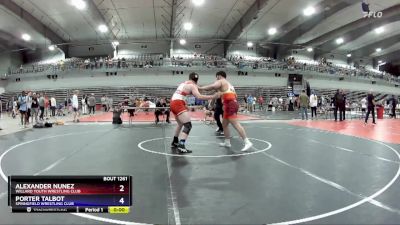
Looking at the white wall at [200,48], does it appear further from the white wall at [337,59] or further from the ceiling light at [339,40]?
the white wall at [337,59]

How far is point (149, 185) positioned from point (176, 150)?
9.97 feet

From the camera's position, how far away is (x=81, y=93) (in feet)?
115

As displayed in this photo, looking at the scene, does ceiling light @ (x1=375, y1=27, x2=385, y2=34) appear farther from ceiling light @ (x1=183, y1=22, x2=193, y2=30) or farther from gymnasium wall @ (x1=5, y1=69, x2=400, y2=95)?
ceiling light @ (x1=183, y1=22, x2=193, y2=30)

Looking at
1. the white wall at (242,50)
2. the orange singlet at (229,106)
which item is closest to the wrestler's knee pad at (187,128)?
the orange singlet at (229,106)

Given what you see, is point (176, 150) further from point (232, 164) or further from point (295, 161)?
point (295, 161)

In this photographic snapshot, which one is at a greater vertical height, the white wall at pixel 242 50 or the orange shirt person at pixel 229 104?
the white wall at pixel 242 50

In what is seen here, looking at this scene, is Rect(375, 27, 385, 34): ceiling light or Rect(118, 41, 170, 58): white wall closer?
Rect(375, 27, 385, 34): ceiling light

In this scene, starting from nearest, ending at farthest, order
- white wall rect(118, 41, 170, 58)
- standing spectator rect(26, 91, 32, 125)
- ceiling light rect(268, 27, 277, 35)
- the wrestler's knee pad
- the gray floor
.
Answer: the gray floor < the wrestler's knee pad < standing spectator rect(26, 91, 32, 125) < ceiling light rect(268, 27, 277, 35) < white wall rect(118, 41, 170, 58)
